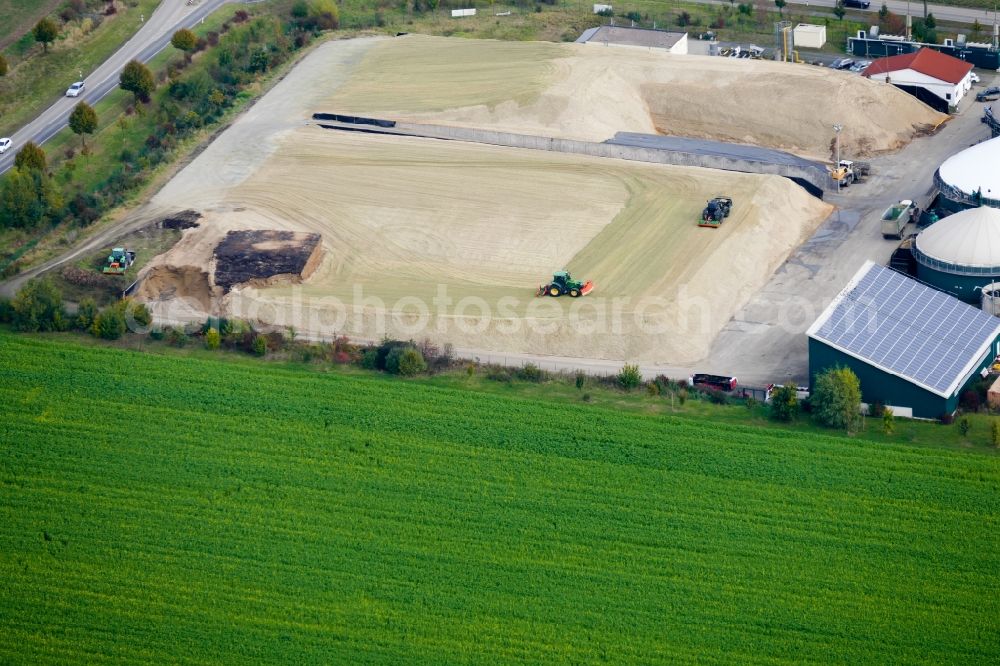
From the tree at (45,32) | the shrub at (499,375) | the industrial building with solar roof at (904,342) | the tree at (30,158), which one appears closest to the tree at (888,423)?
the industrial building with solar roof at (904,342)

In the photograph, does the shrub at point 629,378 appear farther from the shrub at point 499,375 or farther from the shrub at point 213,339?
the shrub at point 213,339

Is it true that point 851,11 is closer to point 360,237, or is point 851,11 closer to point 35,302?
point 360,237

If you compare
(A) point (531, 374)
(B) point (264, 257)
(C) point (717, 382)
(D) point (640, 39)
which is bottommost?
(C) point (717, 382)

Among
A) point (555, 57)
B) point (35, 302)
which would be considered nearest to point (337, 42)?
point (555, 57)

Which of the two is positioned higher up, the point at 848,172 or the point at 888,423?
the point at 848,172

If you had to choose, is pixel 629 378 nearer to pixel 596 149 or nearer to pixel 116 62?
pixel 596 149

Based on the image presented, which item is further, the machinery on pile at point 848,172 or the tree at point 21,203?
the machinery on pile at point 848,172

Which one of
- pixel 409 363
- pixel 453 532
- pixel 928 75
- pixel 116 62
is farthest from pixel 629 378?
pixel 116 62

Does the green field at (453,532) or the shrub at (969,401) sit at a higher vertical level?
the shrub at (969,401)
